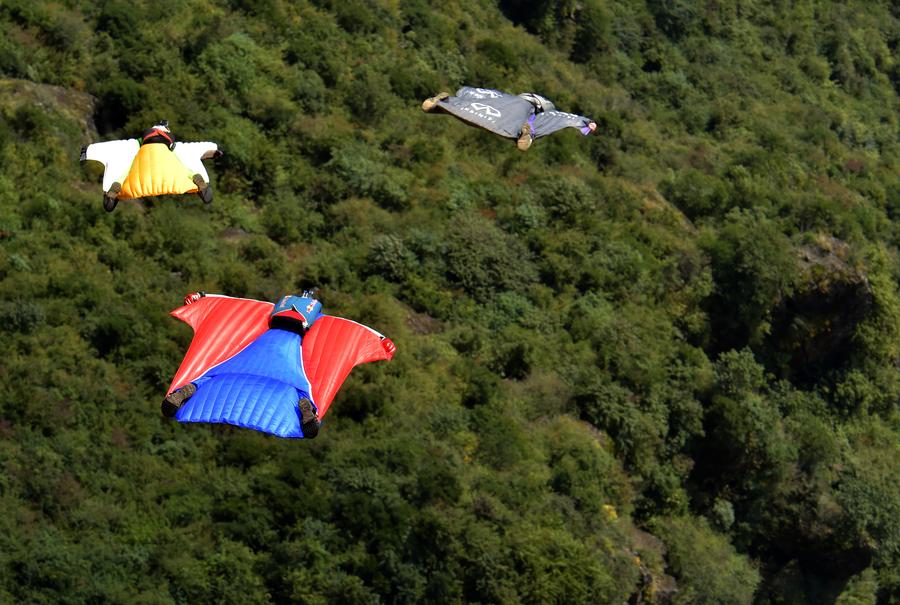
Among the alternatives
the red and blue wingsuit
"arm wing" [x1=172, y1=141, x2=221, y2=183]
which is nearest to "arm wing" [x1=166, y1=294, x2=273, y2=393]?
the red and blue wingsuit

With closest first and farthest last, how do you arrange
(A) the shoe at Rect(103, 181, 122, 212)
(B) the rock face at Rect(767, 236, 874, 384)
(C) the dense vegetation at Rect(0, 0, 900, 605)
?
(A) the shoe at Rect(103, 181, 122, 212) < (C) the dense vegetation at Rect(0, 0, 900, 605) < (B) the rock face at Rect(767, 236, 874, 384)

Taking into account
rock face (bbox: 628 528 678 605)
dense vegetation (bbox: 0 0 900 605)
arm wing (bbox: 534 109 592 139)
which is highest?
arm wing (bbox: 534 109 592 139)

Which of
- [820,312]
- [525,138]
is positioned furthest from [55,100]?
[820,312]

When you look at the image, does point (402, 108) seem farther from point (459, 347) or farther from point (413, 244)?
point (459, 347)


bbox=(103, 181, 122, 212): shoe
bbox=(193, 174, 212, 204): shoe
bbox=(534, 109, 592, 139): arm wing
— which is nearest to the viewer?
bbox=(103, 181, 122, 212): shoe

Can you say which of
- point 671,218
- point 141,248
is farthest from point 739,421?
point 141,248

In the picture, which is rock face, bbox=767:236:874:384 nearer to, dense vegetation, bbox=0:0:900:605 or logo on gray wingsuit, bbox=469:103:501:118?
dense vegetation, bbox=0:0:900:605

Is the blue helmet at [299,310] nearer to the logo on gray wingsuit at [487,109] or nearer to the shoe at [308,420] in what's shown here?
the shoe at [308,420]
